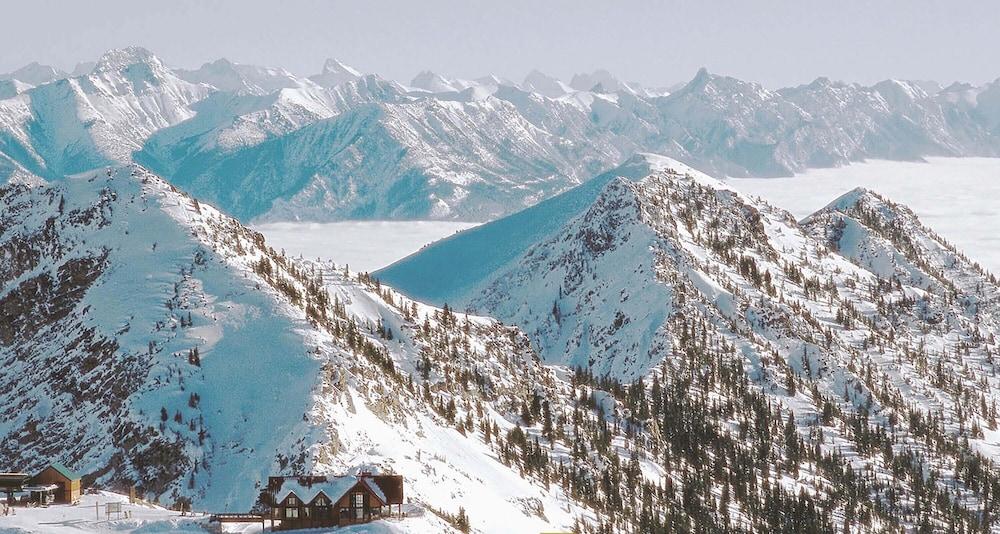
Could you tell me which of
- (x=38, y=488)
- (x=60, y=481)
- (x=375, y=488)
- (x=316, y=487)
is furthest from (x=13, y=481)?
(x=375, y=488)

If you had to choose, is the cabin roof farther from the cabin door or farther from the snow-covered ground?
the cabin door

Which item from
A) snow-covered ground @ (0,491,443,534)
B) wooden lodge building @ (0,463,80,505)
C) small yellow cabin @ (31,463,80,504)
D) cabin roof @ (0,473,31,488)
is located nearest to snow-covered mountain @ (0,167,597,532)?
snow-covered ground @ (0,491,443,534)

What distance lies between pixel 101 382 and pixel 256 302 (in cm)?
3123

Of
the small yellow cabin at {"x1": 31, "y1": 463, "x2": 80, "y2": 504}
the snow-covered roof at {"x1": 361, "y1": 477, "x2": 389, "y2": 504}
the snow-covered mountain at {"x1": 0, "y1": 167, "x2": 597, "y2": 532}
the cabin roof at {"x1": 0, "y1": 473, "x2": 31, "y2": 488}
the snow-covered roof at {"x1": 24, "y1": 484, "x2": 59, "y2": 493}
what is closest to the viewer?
the snow-covered roof at {"x1": 361, "y1": 477, "x2": 389, "y2": 504}

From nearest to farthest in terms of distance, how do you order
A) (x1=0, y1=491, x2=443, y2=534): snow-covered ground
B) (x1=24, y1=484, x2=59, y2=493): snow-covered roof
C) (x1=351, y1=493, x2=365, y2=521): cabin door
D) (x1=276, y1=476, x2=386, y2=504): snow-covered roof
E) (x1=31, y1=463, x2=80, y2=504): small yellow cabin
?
(x1=0, y1=491, x2=443, y2=534): snow-covered ground, (x1=276, y1=476, x2=386, y2=504): snow-covered roof, (x1=351, y1=493, x2=365, y2=521): cabin door, (x1=24, y1=484, x2=59, y2=493): snow-covered roof, (x1=31, y1=463, x2=80, y2=504): small yellow cabin

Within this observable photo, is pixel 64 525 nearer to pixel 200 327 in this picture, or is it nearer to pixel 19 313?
pixel 200 327

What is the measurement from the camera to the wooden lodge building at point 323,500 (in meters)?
112

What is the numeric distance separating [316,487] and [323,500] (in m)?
1.68

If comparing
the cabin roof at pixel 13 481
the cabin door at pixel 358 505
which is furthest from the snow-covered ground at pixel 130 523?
the cabin roof at pixel 13 481

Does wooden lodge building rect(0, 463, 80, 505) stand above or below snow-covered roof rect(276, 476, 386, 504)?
below

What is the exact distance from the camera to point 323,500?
113 metres

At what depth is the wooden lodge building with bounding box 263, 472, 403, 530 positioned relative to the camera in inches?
4414

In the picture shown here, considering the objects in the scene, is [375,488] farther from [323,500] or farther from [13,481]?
[13,481]

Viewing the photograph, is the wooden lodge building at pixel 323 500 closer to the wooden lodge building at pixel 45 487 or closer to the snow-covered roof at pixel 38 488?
the wooden lodge building at pixel 45 487
